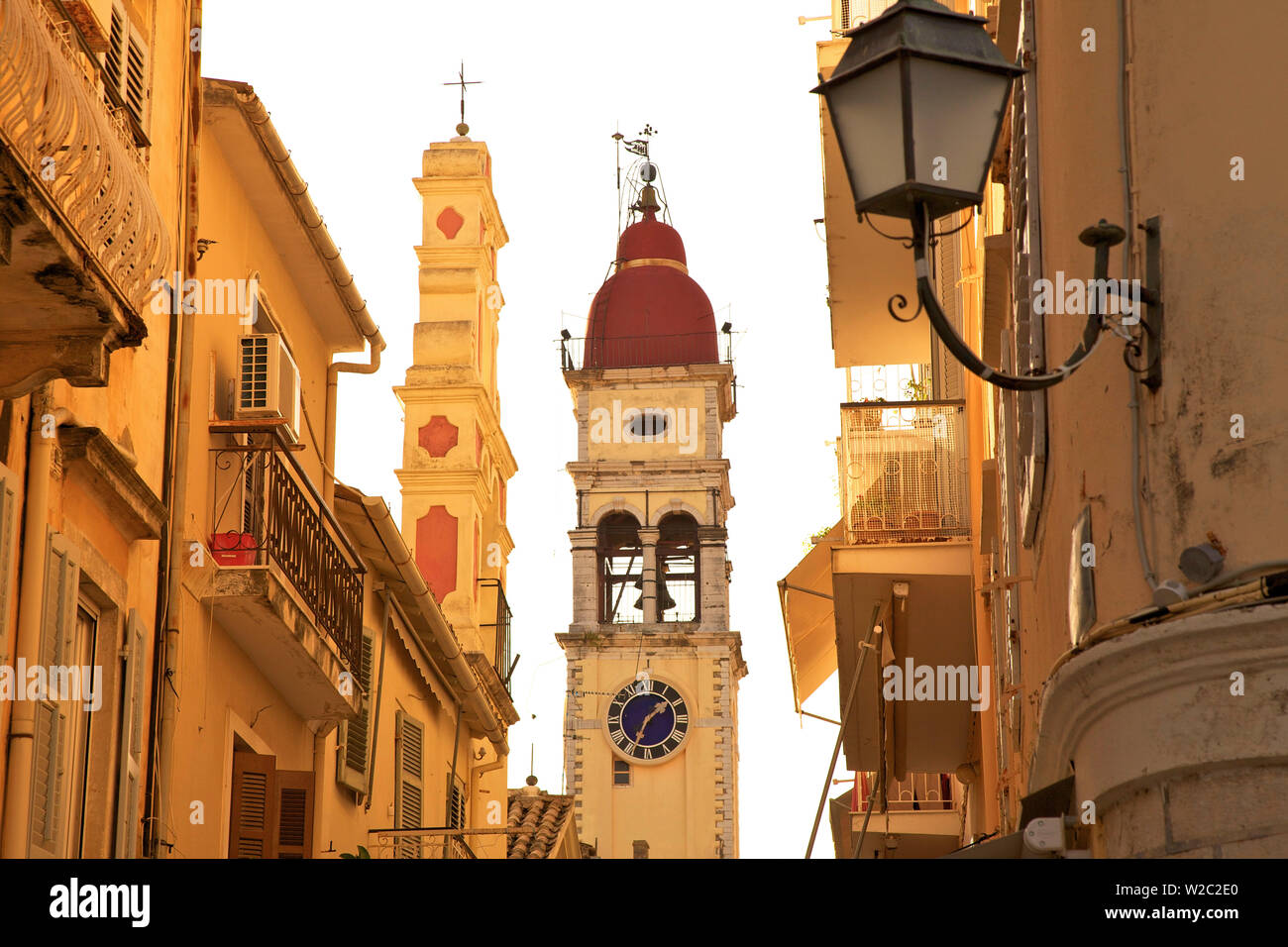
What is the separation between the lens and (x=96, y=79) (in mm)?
8625

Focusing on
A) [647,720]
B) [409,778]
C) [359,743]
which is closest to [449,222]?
[409,778]

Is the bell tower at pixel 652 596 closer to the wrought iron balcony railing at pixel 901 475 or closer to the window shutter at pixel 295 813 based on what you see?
the wrought iron balcony railing at pixel 901 475

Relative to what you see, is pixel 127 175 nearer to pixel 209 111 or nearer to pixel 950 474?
pixel 209 111

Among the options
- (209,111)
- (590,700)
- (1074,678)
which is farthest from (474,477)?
(590,700)

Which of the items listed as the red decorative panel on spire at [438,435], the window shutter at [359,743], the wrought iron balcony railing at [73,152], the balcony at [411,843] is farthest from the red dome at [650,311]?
the wrought iron balcony railing at [73,152]

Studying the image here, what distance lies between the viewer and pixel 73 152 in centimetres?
693

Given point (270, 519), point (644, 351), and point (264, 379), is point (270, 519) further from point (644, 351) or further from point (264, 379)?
point (644, 351)

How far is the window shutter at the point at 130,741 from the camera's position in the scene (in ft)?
30.7

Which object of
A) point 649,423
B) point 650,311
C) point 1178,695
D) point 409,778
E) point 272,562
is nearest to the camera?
point 1178,695

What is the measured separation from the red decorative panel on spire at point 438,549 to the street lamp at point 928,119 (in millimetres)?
16954

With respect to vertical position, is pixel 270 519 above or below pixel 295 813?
above

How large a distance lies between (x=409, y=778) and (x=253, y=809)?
614 centimetres

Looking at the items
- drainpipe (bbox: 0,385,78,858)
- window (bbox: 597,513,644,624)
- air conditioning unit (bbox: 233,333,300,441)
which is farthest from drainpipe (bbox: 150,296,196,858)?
window (bbox: 597,513,644,624)

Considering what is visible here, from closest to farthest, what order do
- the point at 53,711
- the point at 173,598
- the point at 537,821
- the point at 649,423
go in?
1. the point at 53,711
2. the point at 173,598
3. the point at 537,821
4. the point at 649,423
